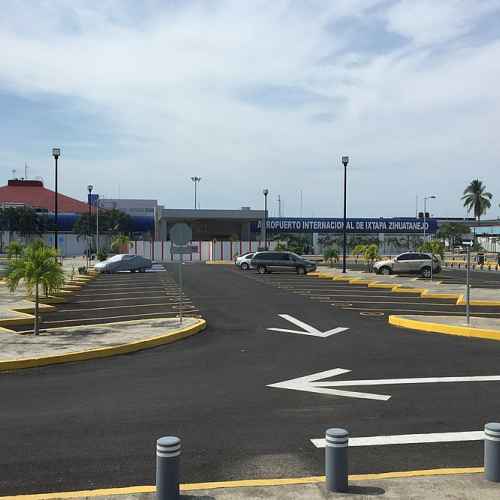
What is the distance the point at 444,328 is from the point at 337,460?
10.8m

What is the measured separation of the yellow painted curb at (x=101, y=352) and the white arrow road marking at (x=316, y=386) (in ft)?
13.6

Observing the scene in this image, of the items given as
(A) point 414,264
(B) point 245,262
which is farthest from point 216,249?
(A) point 414,264

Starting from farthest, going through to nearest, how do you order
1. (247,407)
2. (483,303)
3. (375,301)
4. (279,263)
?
(279,263) < (375,301) < (483,303) < (247,407)

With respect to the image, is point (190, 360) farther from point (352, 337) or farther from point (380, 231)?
point (380, 231)

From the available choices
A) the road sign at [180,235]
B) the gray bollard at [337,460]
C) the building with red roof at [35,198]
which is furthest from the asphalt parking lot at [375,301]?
the building with red roof at [35,198]

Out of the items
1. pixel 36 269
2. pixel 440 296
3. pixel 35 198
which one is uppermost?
pixel 35 198

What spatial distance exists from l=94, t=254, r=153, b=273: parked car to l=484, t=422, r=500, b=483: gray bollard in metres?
38.8

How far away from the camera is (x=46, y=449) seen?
21.2 ft

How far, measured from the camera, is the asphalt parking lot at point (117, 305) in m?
17.4

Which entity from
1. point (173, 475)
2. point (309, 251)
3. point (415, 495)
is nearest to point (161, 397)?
point (173, 475)

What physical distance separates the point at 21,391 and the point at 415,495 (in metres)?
6.46

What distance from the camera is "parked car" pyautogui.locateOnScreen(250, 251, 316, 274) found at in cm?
4131

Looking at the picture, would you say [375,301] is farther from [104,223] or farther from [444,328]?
[104,223]

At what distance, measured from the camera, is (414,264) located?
124ft
